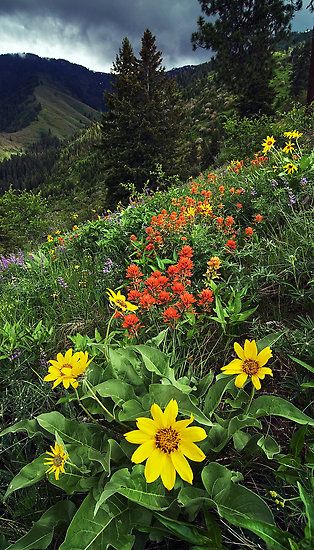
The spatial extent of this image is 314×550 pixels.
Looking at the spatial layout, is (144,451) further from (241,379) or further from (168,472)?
(241,379)

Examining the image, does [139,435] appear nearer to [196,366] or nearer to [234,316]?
[196,366]

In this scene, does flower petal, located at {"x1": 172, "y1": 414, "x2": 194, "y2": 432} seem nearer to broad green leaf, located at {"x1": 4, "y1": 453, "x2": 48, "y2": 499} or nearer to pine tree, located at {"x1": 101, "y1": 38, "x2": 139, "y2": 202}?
broad green leaf, located at {"x1": 4, "y1": 453, "x2": 48, "y2": 499}

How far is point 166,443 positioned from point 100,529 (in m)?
0.40

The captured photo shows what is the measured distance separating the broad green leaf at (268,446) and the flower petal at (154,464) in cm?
44

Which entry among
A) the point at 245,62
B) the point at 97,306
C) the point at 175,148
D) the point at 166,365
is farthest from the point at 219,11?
the point at 166,365

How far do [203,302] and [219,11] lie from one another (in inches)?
750

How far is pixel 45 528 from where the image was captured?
4.19 ft

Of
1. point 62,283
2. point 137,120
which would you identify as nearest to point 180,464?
point 62,283

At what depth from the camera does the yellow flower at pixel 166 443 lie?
3.39 feet

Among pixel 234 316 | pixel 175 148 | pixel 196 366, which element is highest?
pixel 175 148

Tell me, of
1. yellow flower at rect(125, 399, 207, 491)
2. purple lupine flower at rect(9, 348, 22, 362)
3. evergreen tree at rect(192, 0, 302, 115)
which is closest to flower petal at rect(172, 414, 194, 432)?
yellow flower at rect(125, 399, 207, 491)

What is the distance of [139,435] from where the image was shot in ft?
3.48

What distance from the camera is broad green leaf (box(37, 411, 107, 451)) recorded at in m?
1.45

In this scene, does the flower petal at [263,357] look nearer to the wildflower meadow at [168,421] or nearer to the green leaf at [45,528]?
the wildflower meadow at [168,421]
